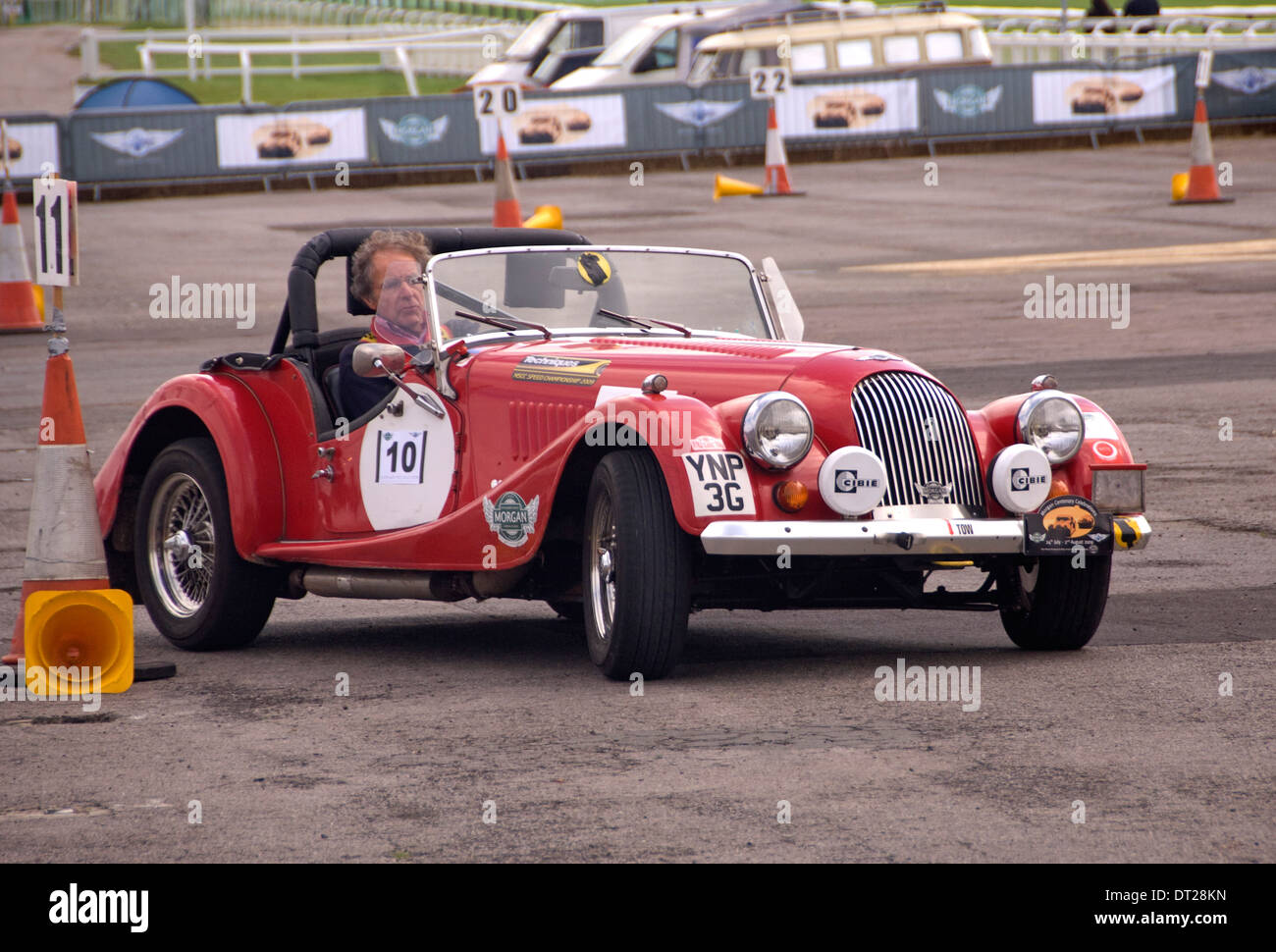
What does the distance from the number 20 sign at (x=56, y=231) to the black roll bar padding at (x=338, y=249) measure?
126 cm

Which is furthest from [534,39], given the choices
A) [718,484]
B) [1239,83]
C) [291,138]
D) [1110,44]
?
[718,484]

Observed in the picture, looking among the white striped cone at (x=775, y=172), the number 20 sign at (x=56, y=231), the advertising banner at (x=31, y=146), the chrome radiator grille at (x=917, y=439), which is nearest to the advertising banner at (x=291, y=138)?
the advertising banner at (x=31, y=146)

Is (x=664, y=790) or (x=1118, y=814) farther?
(x=664, y=790)

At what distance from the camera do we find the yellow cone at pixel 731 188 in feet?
85.3

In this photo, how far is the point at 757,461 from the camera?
6652 mm

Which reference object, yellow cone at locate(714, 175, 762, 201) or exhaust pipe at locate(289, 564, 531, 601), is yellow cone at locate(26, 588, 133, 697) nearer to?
exhaust pipe at locate(289, 564, 531, 601)

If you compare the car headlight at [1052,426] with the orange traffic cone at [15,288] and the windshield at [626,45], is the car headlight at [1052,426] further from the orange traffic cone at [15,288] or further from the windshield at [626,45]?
the windshield at [626,45]

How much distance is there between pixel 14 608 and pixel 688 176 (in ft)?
68.0

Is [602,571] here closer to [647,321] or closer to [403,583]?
[403,583]

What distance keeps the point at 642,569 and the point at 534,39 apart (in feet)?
97.8

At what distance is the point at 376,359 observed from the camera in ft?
24.9

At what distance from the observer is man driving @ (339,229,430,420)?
26.1 feet

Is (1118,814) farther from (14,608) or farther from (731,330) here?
(14,608)
